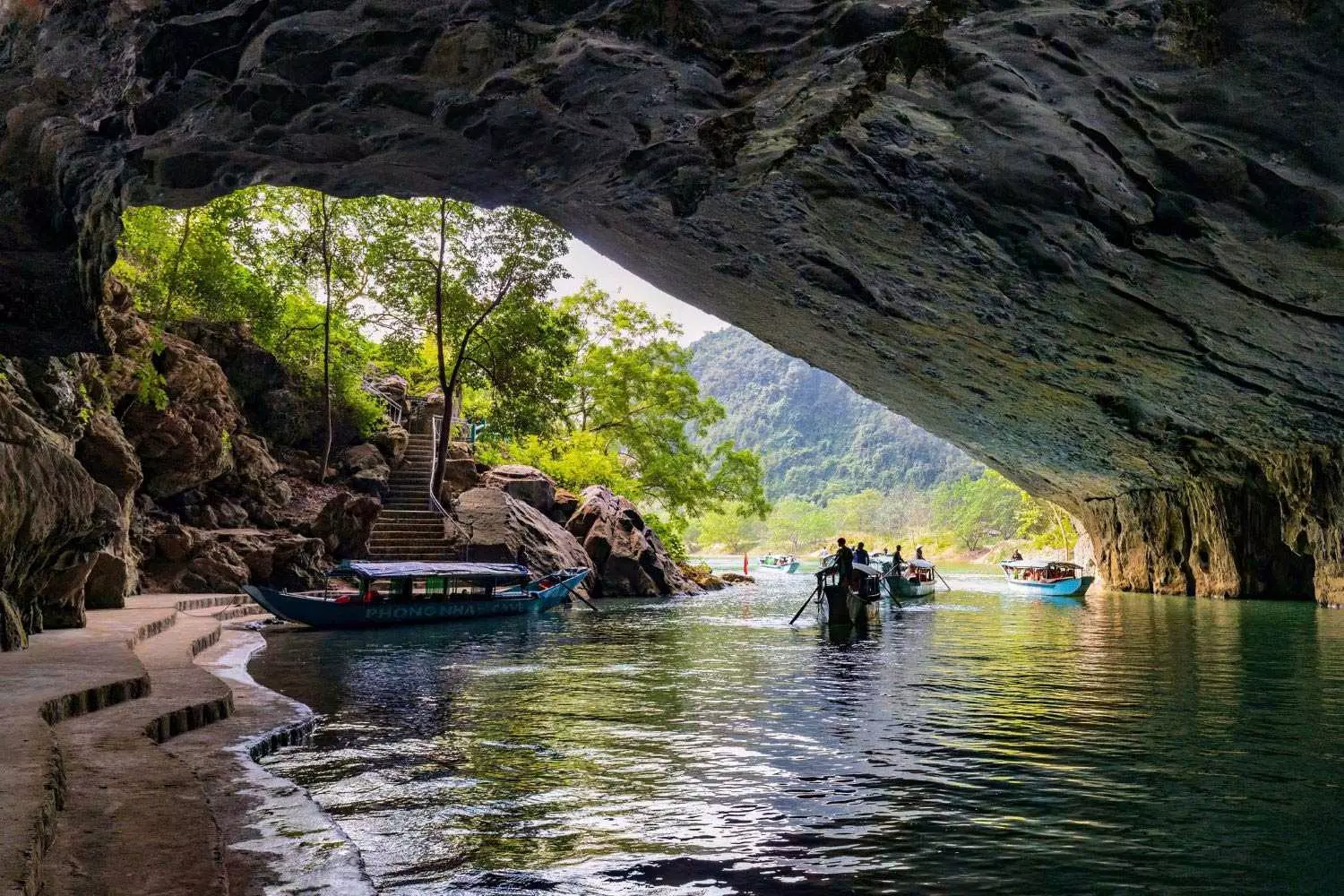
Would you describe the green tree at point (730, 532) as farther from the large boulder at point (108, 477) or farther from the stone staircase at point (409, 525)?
the large boulder at point (108, 477)

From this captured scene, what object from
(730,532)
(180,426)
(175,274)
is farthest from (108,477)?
(730,532)

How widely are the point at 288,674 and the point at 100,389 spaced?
7.39m

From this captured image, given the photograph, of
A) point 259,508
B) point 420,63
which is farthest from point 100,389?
point 420,63

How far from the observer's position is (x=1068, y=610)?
27141 mm

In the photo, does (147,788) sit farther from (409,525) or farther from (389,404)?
(389,404)

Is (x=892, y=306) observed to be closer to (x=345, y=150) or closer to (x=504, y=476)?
(x=345, y=150)

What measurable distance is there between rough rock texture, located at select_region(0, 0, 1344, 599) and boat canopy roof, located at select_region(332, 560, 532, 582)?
24.9ft

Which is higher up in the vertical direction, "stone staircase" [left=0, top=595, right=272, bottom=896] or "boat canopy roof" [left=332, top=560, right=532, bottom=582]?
"boat canopy roof" [left=332, top=560, right=532, bottom=582]

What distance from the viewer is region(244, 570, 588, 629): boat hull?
17.4m

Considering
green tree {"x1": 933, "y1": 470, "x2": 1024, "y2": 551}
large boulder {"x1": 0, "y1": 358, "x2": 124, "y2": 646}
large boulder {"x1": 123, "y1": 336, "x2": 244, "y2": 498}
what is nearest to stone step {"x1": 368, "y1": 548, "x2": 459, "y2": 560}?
large boulder {"x1": 123, "y1": 336, "x2": 244, "y2": 498}

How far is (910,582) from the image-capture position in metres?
29.7

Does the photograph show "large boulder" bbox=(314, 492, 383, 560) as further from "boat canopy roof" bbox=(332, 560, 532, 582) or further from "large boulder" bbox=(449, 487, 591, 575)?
"boat canopy roof" bbox=(332, 560, 532, 582)

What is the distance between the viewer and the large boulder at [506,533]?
2612 cm

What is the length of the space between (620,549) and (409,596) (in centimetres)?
1374
